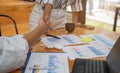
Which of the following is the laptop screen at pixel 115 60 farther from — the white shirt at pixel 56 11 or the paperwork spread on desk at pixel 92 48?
the white shirt at pixel 56 11

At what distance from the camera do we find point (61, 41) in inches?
59.8

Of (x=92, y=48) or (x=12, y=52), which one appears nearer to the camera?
(x=12, y=52)

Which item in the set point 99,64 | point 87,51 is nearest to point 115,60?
point 99,64

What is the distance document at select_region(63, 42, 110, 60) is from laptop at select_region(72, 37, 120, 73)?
9 centimetres

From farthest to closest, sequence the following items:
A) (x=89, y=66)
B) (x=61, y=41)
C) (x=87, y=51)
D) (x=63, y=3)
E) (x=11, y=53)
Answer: (x=63, y=3), (x=61, y=41), (x=87, y=51), (x=89, y=66), (x=11, y=53)

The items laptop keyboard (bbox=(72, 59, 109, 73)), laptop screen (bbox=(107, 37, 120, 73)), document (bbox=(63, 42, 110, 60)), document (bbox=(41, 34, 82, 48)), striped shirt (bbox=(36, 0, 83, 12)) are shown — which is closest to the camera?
laptop screen (bbox=(107, 37, 120, 73))

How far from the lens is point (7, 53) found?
3.00 feet

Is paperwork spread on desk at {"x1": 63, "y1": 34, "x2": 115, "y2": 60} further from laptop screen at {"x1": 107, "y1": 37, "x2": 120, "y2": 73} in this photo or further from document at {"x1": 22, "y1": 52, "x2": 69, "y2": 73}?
laptop screen at {"x1": 107, "y1": 37, "x2": 120, "y2": 73}

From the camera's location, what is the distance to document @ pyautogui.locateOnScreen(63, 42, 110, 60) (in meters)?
1.25

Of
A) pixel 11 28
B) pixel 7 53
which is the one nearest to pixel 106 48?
pixel 7 53

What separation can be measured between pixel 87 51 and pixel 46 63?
13.7 inches

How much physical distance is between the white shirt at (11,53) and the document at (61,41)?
1.46 ft

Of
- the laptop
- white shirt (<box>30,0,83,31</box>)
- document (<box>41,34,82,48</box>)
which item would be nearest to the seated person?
the laptop

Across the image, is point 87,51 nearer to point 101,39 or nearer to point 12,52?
point 101,39
